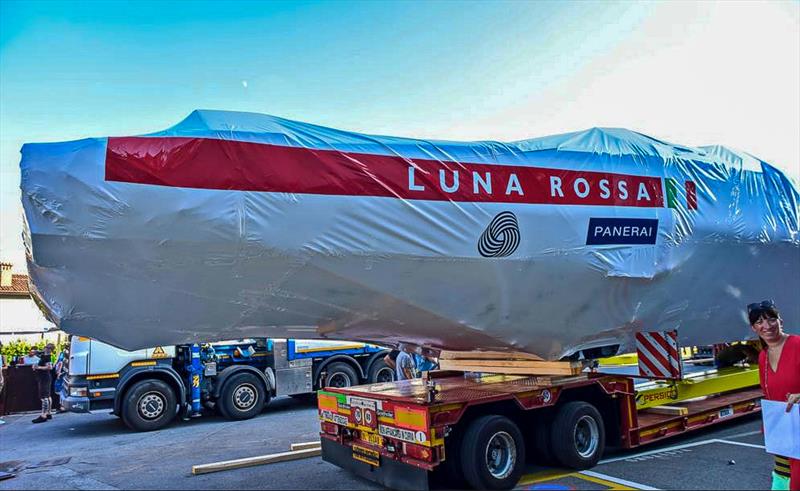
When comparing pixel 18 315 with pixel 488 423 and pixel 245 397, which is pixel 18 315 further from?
pixel 488 423

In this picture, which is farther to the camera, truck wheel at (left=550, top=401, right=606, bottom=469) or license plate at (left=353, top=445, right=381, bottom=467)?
truck wheel at (left=550, top=401, right=606, bottom=469)

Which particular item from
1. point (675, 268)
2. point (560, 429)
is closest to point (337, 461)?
point (560, 429)

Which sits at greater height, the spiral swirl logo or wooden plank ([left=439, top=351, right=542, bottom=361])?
the spiral swirl logo

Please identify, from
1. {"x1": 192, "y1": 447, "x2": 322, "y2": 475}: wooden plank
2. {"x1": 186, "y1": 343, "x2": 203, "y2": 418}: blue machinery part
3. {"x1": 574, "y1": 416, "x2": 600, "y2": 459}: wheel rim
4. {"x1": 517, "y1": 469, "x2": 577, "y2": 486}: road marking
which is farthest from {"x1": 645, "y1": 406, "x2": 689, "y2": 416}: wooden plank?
{"x1": 186, "y1": 343, "x2": 203, "y2": 418}: blue machinery part

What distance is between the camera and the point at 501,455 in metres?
6.05

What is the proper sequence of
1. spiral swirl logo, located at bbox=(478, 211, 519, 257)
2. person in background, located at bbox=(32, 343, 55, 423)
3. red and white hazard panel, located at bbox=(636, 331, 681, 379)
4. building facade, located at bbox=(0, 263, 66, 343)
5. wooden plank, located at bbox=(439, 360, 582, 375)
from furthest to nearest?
building facade, located at bbox=(0, 263, 66, 343)
person in background, located at bbox=(32, 343, 55, 423)
red and white hazard panel, located at bbox=(636, 331, 681, 379)
wooden plank, located at bbox=(439, 360, 582, 375)
spiral swirl logo, located at bbox=(478, 211, 519, 257)

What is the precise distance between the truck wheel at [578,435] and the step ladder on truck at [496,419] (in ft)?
0.03

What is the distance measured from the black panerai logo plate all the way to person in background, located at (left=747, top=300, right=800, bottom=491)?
7.75ft

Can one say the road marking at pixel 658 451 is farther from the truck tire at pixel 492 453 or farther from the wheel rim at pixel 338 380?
the wheel rim at pixel 338 380

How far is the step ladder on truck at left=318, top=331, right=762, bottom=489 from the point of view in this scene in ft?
18.8

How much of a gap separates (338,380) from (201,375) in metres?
2.93

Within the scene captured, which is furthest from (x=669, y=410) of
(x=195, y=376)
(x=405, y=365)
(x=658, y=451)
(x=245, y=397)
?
(x=195, y=376)

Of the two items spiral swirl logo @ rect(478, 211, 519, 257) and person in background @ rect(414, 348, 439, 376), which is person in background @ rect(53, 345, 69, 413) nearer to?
person in background @ rect(414, 348, 439, 376)

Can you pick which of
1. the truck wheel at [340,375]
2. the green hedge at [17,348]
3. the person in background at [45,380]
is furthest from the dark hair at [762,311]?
the green hedge at [17,348]
